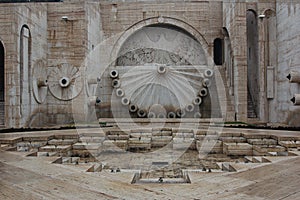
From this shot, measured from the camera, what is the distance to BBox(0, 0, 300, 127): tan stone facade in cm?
1035

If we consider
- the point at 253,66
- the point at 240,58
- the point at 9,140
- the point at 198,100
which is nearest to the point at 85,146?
the point at 9,140

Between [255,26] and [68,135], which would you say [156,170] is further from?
[255,26]

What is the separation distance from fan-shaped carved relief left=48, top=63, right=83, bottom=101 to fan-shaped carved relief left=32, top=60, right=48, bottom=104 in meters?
0.29

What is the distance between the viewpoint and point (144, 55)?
49.5 ft

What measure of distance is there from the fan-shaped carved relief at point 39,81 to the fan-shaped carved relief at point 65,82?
29cm

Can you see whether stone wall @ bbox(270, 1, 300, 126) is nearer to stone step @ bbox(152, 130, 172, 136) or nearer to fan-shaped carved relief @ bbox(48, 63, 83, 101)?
stone step @ bbox(152, 130, 172, 136)

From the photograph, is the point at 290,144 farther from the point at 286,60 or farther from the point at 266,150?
the point at 286,60

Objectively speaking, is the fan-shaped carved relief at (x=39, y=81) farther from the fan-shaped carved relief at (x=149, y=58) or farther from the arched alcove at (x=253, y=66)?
the arched alcove at (x=253, y=66)

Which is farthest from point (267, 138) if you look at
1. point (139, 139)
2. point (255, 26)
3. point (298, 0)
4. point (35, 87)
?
point (35, 87)

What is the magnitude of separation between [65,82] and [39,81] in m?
0.96

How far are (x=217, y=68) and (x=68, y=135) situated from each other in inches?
333

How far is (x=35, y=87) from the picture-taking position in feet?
36.8

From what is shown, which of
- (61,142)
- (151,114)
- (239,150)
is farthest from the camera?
(151,114)

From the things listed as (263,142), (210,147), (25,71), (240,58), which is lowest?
(210,147)
